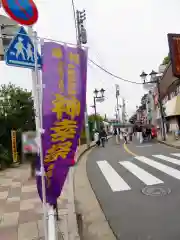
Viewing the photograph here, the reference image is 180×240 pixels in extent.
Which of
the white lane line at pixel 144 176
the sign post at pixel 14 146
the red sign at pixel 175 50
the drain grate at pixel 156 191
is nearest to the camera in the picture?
the drain grate at pixel 156 191

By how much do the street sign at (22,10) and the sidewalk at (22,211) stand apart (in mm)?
3443

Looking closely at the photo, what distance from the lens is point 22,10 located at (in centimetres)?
322

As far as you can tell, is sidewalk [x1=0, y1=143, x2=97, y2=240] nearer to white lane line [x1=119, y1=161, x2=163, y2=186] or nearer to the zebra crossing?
the zebra crossing

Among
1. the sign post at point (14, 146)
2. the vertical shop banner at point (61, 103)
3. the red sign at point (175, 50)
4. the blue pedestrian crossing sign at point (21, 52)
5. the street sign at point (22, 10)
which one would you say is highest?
the red sign at point (175, 50)

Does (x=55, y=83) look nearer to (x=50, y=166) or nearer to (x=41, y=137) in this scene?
(x=41, y=137)

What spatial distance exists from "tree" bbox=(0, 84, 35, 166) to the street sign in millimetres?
9890

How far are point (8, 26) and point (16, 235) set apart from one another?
3960 mm

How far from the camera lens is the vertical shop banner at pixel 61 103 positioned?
10.8 ft

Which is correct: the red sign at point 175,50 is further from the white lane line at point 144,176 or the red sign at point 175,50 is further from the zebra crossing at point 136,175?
the white lane line at point 144,176

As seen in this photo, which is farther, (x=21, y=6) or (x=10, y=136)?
(x=10, y=136)

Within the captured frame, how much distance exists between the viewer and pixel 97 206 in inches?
260

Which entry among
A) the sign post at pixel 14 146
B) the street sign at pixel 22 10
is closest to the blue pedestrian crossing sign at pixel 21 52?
the street sign at pixel 22 10

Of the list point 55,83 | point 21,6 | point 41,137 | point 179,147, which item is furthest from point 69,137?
point 179,147

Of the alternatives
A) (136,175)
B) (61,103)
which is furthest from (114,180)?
(61,103)
